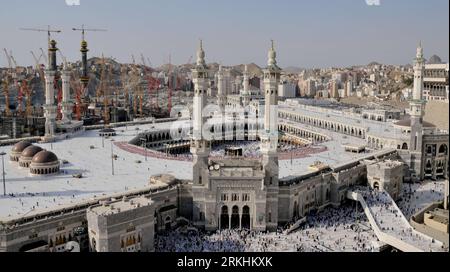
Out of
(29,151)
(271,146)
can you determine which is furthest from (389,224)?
(29,151)

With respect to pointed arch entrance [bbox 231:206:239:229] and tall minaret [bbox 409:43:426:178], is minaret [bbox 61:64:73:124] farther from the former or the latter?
tall minaret [bbox 409:43:426:178]

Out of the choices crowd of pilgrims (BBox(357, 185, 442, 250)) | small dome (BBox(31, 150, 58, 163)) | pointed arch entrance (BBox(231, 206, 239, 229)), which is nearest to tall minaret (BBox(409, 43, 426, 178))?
crowd of pilgrims (BBox(357, 185, 442, 250))

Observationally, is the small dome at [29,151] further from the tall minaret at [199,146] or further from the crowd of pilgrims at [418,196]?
the crowd of pilgrims at [418,196]

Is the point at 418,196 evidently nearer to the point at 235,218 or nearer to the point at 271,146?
the point at 271,146
